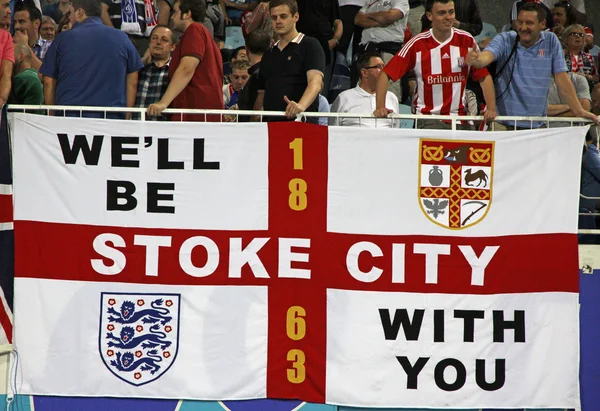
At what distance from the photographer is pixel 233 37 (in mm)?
12555

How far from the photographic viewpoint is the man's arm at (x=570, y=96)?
24.9 ft

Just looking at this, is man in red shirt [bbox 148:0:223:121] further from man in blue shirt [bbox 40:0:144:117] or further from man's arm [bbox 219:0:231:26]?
man's arm [bbox 219:0:231:26]

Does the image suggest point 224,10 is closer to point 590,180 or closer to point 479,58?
point 479,58

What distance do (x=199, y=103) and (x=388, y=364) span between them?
8.38 ft

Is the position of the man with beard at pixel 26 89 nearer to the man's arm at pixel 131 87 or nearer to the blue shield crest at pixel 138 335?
the man's arm at pixel 131 87

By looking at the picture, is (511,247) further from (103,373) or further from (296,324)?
(103,373)

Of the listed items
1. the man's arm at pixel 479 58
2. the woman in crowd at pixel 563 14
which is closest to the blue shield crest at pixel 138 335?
the man's arm at pixel 479 58

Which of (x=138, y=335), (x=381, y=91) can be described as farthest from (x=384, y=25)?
(x=138, y=335)

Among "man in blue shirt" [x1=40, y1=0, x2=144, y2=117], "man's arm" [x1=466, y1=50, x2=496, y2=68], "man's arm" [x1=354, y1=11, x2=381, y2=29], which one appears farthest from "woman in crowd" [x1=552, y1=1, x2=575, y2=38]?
"man in blue shirt" [x1=40, y1=0, x2=144, y2=117]

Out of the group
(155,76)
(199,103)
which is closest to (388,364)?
(199,103)

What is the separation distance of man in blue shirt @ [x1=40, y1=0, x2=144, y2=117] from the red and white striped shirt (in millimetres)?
2166

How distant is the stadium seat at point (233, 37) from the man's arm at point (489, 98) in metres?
5.39

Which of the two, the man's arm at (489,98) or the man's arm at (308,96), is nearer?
the man's arm at (308,96)

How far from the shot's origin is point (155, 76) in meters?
8.30
